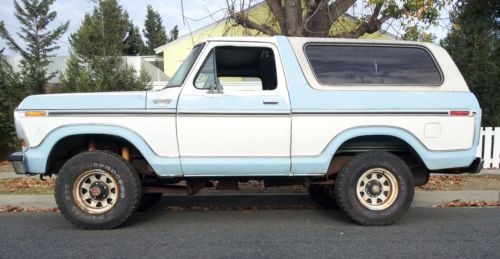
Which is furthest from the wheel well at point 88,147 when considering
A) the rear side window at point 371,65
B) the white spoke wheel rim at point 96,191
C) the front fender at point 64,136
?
the rear side window at point 371,65

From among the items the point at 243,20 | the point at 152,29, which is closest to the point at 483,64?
the point at 243,20

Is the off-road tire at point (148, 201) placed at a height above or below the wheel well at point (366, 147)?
below

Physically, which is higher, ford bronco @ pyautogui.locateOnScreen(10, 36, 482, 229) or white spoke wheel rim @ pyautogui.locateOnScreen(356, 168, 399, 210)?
ford bronco @ pyautogui.locateOnScreen(10, 36, 482, 229)

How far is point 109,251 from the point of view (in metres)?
5.17

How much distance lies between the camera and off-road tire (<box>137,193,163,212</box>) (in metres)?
7.20

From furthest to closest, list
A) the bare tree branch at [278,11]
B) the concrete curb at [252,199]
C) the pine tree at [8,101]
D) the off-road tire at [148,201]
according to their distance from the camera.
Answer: the pine tree at [8,101], the bare tree branch at [278,11], the concrete curb at [252,199], the off-road tire at [148,201]

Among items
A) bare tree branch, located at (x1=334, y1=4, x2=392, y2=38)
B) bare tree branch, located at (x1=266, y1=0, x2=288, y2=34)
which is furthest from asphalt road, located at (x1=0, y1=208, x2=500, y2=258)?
bare tree branch, located at (x1=266, y1=0, x2=288, y2=34)

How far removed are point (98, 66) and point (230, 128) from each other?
1053cm

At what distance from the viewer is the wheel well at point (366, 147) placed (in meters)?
6.31

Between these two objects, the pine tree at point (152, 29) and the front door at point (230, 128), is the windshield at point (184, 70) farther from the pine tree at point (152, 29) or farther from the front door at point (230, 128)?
the pine tree at point (152, 29)

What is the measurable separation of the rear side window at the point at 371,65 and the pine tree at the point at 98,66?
989 centimetres

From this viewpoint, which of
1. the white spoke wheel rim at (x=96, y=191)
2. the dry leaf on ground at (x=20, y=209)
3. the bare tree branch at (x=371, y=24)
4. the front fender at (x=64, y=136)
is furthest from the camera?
the bare tree branch at (x=371, y=24)

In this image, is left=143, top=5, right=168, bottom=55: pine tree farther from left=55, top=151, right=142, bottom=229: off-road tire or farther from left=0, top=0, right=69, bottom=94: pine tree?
left=55, top=151, right=142, bottom=229: off-road tire

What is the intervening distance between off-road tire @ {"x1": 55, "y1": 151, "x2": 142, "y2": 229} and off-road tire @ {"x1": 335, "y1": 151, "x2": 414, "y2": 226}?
7.84 ft
